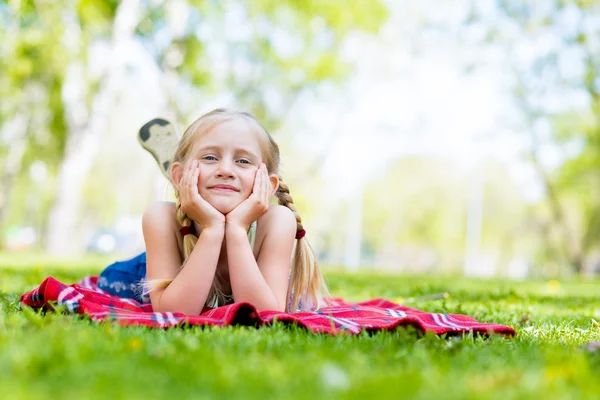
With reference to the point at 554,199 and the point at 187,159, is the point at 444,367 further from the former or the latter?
the point at 554,199

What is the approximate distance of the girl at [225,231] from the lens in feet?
10.0

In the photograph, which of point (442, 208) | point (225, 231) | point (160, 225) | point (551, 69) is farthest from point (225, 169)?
point (442, 208)

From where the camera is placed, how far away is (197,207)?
124 inches

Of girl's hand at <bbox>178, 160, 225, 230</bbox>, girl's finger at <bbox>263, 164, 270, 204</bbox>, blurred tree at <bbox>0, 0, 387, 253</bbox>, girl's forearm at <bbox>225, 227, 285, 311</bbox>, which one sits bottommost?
girl's forearm at <bbox>225, 227, 285, 311</bbox>

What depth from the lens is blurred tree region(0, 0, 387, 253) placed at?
1532cm

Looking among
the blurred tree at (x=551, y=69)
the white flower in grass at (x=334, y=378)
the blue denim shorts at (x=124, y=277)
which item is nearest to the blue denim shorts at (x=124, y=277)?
the blue denim shorts at (x=124, y=277)

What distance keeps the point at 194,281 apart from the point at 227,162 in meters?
0.63

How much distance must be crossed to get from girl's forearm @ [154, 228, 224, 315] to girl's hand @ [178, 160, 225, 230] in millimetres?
92

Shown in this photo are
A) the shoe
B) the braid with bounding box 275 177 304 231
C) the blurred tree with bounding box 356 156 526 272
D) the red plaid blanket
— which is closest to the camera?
the red plaid blanket

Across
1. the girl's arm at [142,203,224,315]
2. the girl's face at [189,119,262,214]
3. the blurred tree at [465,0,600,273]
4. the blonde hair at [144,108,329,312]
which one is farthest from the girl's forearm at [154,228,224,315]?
the blurred tree at [465,0,600,273]

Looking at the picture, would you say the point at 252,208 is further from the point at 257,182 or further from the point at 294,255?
the point at 294,255

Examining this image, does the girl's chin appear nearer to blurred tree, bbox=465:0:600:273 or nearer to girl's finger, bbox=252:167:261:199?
girl's finger, bbox=252:167:261:199

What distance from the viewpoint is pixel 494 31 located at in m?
22.0

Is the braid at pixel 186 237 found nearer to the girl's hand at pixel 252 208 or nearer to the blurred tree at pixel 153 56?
the girl's hand at pixel 252 208
